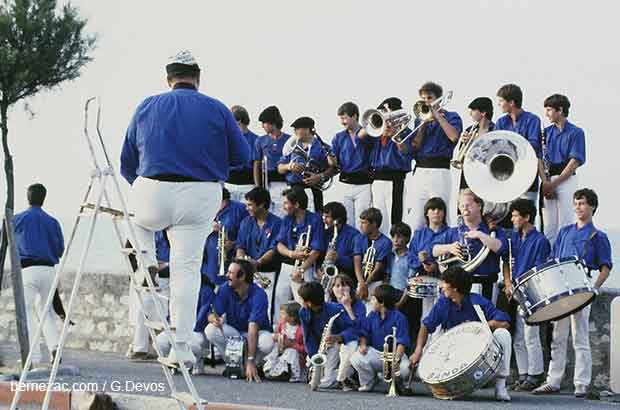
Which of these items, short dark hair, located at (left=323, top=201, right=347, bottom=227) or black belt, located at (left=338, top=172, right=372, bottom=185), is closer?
short dark hair, located at (left=323, top=201, right=347, bottom=227)

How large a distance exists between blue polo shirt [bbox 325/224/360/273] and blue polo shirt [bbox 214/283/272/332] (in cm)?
Result: 82

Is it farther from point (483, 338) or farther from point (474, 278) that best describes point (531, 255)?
point (483, 338)

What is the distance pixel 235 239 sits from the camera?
39.1ft

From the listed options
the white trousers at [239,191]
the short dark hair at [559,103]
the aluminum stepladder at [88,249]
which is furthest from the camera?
the white trousers at [239,191]

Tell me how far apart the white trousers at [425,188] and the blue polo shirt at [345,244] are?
589 millimetres

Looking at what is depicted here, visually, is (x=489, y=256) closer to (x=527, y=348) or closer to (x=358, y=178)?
(x=527, y=348)

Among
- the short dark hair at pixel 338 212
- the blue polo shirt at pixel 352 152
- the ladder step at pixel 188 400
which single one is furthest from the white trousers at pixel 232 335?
the ladder step at pixel 188 400

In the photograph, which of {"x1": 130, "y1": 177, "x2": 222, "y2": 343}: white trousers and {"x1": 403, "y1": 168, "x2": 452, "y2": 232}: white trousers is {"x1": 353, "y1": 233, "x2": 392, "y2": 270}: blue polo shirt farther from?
{"x1": 130, "y1": 177, "x2": 222, "y2": 343}: white trousers

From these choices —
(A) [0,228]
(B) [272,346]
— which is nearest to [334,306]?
(B) [272,346]

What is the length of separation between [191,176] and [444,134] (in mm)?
4484

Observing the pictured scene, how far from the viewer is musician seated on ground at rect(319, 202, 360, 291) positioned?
11156 millimetres

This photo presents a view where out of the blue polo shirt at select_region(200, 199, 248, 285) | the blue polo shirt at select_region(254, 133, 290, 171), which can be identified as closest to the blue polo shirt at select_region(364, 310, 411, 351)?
the blue polo shirt at select_region(200, 199, 248, 285)

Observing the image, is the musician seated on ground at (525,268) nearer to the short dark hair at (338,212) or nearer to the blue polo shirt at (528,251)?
the blue polo shirt at (528,251)

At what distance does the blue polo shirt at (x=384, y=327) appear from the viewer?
1001 centimetres
